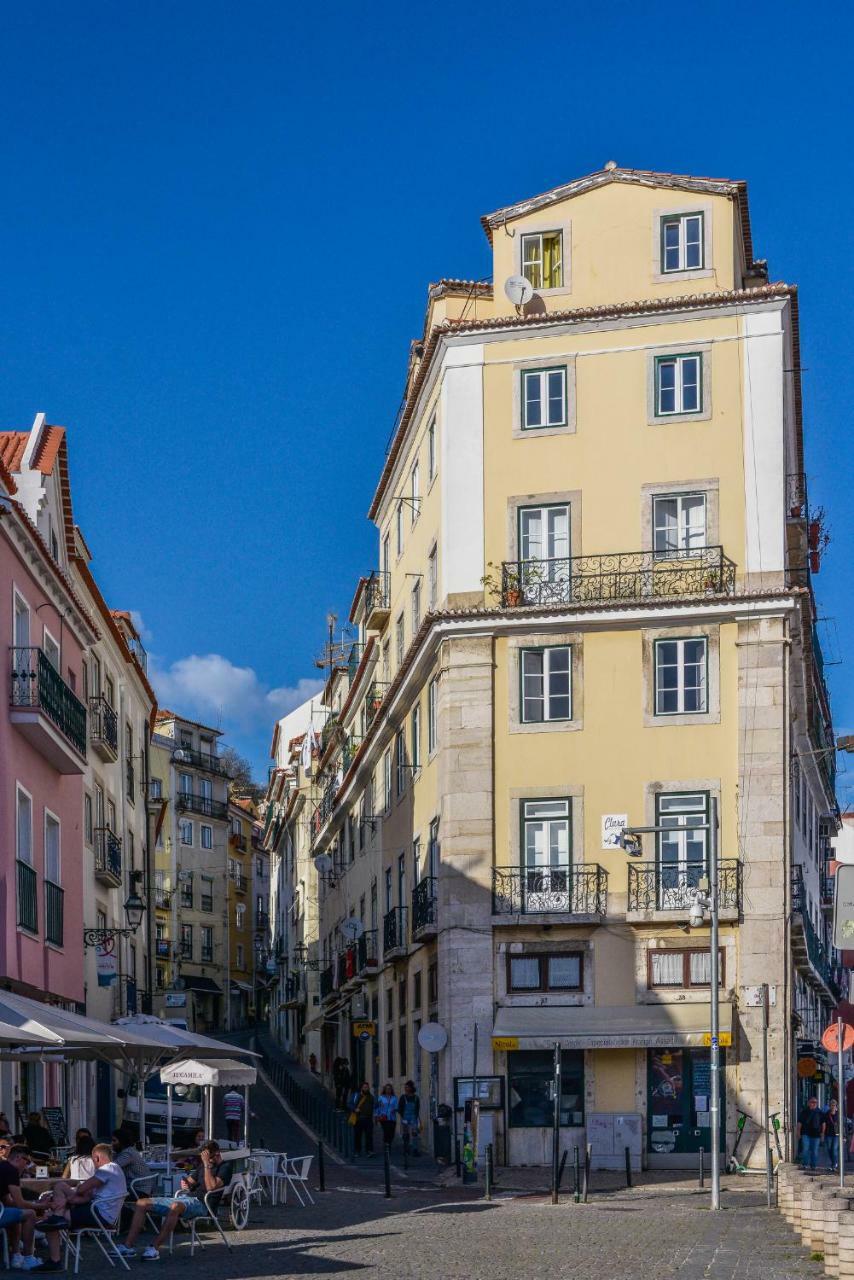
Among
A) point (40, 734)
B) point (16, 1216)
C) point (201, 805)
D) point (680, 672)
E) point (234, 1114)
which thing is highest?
point (201, 805)

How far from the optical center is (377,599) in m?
54.5

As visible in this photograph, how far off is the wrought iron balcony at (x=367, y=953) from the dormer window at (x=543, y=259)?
1905 centimetres

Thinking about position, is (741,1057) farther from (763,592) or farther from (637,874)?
(763,592)

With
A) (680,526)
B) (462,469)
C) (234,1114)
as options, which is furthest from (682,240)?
(234,1114)

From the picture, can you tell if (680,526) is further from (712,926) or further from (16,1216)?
(16,1216)

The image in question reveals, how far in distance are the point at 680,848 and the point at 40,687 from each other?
14578mm

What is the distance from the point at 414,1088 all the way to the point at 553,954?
5.34 metres

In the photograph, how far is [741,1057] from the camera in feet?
124

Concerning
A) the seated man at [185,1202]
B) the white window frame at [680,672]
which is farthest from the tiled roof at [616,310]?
the seated man at [185,1202]

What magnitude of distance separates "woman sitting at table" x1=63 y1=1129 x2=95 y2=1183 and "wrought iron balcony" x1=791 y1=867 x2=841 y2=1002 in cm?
1982

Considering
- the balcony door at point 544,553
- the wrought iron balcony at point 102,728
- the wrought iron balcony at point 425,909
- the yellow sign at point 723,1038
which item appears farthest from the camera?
the wrought iron balcony at point 102,728

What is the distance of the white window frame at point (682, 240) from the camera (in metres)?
41.8

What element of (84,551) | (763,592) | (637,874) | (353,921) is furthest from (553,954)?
(353,921)

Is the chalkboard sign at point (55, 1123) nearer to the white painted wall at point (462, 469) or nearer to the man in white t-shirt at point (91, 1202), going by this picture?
the man in white t-shirt at point (91, 1202)
